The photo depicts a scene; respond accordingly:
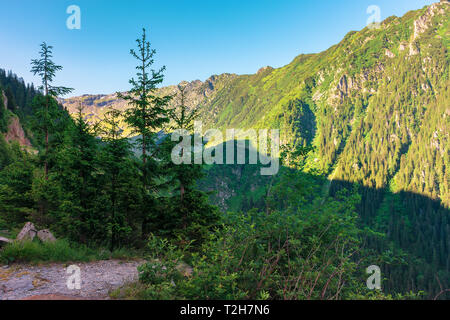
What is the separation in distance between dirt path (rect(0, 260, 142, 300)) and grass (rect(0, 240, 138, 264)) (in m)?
0.35

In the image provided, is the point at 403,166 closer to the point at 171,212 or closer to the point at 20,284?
the point at 171,212

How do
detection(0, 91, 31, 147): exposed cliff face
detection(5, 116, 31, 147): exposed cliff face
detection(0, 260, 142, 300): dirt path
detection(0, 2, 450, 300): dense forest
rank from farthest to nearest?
detection(5, 116, 31, 147): exposed cliff face → detection(0, 91, 31, 147): exposed cliff face → detection(0, 260, 142, 300): dirt path → detection(0, 2, 450, 300): dense forest

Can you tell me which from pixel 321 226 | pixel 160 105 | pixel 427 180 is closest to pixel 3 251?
pixel 160 105

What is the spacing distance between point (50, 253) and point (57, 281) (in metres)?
2.19

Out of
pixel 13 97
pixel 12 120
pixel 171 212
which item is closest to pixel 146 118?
pixel 171 212

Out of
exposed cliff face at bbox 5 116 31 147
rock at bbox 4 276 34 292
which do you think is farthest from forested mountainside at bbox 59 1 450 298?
rock at bbox 4 276 34 292

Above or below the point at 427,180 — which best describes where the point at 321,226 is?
above

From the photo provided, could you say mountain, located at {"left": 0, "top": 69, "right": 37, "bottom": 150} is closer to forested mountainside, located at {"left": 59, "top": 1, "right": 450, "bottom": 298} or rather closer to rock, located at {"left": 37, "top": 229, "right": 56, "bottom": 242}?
rock, located at {"left": 37, "top": 229, "right": 56, "bottom": 242}

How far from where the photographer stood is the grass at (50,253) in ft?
23.2

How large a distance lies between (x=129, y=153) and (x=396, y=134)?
21175cm

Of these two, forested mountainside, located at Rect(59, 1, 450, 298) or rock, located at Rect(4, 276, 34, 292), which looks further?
forested mountainside, located at Rect(59, 1, 450, 298)

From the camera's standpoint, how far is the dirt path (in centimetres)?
519
